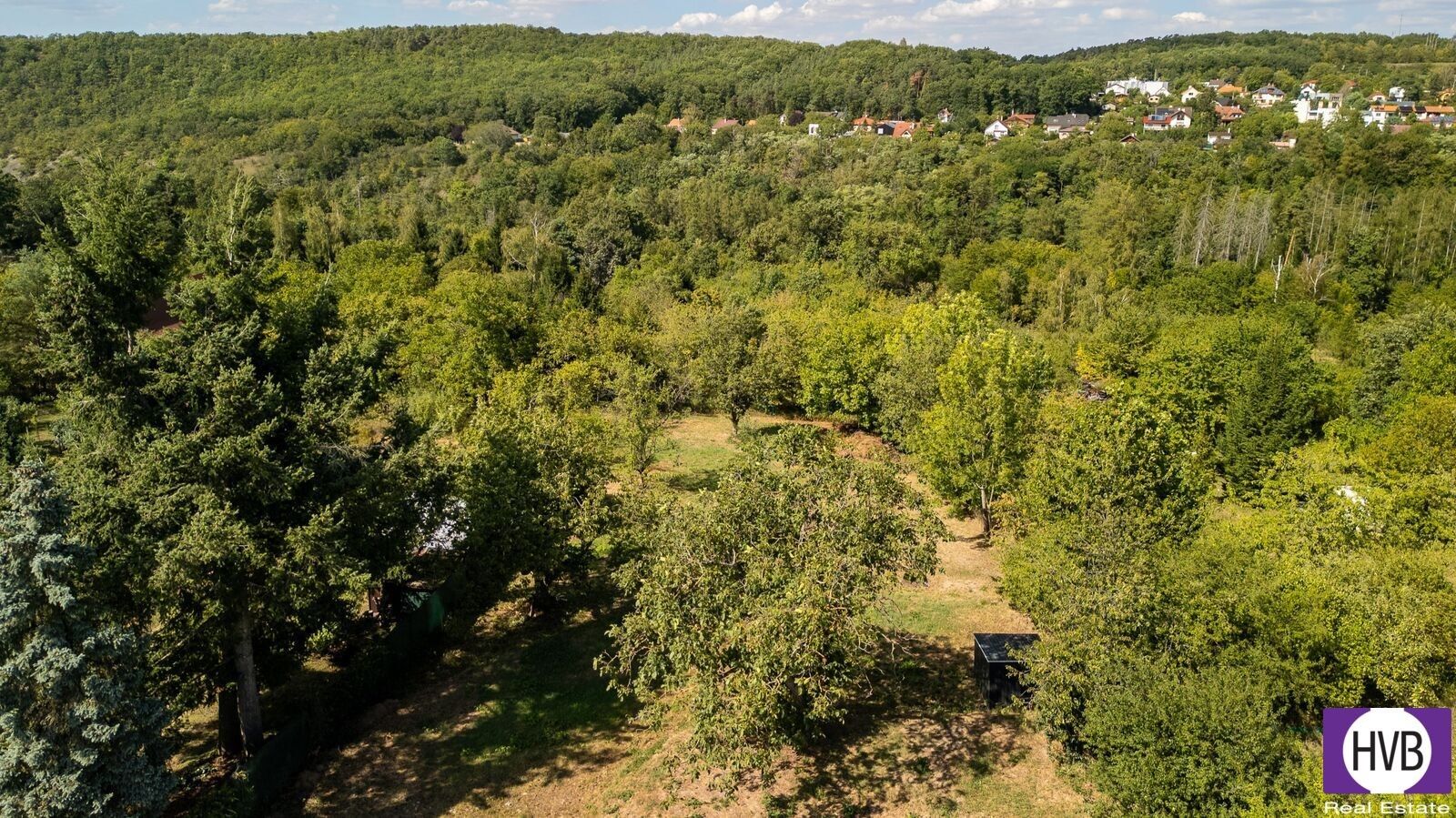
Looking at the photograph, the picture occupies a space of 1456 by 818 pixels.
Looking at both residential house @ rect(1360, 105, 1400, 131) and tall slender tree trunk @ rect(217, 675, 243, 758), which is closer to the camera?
tall slender tree trunk @ rect(217, 675, 243, 758)

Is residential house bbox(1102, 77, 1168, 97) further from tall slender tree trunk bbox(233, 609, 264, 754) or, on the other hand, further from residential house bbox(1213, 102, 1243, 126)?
tall slender tree trunk bbox(233, 609, 264, 754)

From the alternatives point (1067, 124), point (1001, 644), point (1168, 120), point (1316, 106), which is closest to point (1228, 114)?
point (1168, 120)

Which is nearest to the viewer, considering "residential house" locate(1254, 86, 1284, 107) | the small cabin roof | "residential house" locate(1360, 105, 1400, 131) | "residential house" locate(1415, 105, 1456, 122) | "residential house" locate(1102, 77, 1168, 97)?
the small cabin roof

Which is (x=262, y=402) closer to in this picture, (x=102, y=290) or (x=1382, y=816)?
(x=102, y=290)

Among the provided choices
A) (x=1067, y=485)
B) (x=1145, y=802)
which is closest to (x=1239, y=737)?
(x=1145, y=802)

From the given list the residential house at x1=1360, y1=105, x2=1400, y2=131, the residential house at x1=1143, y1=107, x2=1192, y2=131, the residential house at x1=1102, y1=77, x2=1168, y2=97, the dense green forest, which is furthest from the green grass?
the residential house at x1=1102, y1=77, x2=1168, y2=97

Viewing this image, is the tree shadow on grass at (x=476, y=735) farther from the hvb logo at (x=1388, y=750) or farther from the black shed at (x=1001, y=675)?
the hvb logo at (x=1388, y=750)

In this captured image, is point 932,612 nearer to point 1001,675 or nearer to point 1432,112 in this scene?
point 1001,675
